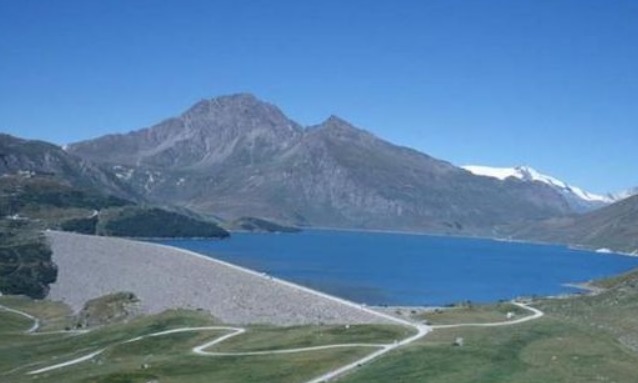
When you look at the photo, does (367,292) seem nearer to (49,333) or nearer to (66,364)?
(49,333)

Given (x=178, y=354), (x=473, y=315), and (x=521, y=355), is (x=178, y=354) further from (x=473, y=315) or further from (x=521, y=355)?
(x=521, y=355)

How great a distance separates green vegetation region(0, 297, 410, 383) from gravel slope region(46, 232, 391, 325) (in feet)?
16.7

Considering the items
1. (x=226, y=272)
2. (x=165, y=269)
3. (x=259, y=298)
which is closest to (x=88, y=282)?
(x=165, y=269)

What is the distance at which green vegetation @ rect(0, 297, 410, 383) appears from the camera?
228ft

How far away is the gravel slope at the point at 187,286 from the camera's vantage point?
3964 inches

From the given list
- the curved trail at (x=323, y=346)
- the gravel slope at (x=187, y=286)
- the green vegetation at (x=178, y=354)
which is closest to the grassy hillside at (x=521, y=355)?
the curved trail at (x=323, y=346)

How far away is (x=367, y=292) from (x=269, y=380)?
134m

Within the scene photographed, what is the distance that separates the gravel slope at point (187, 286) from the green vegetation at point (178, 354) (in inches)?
200

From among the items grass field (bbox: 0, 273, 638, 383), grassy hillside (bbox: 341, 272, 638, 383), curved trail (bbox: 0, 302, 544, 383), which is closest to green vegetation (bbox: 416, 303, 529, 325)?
grass field (bbox: 0, 273, 638, 383)

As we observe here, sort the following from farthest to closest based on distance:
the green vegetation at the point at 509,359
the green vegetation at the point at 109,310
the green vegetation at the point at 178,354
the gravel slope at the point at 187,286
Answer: the green vegetation at the point at 109,310
the gravel slope at the point at 187,286
the green vegetation at the point at 178,354
the green vegetation at the point at 509,359

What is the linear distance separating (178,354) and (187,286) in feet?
146

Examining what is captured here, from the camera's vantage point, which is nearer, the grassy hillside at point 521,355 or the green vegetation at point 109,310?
the grassy hillside at point 521,355

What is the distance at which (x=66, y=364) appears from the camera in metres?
88.2

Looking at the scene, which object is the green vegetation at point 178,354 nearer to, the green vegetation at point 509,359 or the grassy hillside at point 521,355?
the green vegetation at point 509,359
